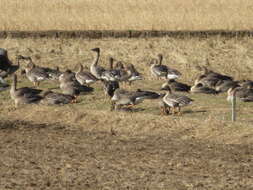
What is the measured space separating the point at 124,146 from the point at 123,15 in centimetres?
2070

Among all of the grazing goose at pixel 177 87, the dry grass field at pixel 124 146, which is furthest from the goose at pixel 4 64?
the grazing goose at pixel 177 87

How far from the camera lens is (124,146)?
1440 centimetres

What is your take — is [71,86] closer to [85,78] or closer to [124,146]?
[85,78]

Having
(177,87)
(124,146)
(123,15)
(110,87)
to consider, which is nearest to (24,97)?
(110,87)

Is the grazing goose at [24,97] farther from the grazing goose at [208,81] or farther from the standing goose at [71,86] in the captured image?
the grazing goose at [208,81]

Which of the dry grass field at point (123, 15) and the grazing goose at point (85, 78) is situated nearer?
the grazing goose at point (85, 78)

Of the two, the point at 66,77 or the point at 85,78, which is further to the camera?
the point at 66,77

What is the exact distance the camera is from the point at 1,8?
37219mm

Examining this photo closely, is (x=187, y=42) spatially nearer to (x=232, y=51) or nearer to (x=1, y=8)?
(x=232, y=51)

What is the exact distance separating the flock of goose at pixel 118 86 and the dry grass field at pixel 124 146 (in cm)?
27

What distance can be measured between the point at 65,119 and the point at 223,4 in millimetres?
25175

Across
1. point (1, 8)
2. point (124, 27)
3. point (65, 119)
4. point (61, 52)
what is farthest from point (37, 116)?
point (1, 8)

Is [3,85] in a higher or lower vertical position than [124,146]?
lower

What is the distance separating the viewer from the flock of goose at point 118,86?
18.0 meters
